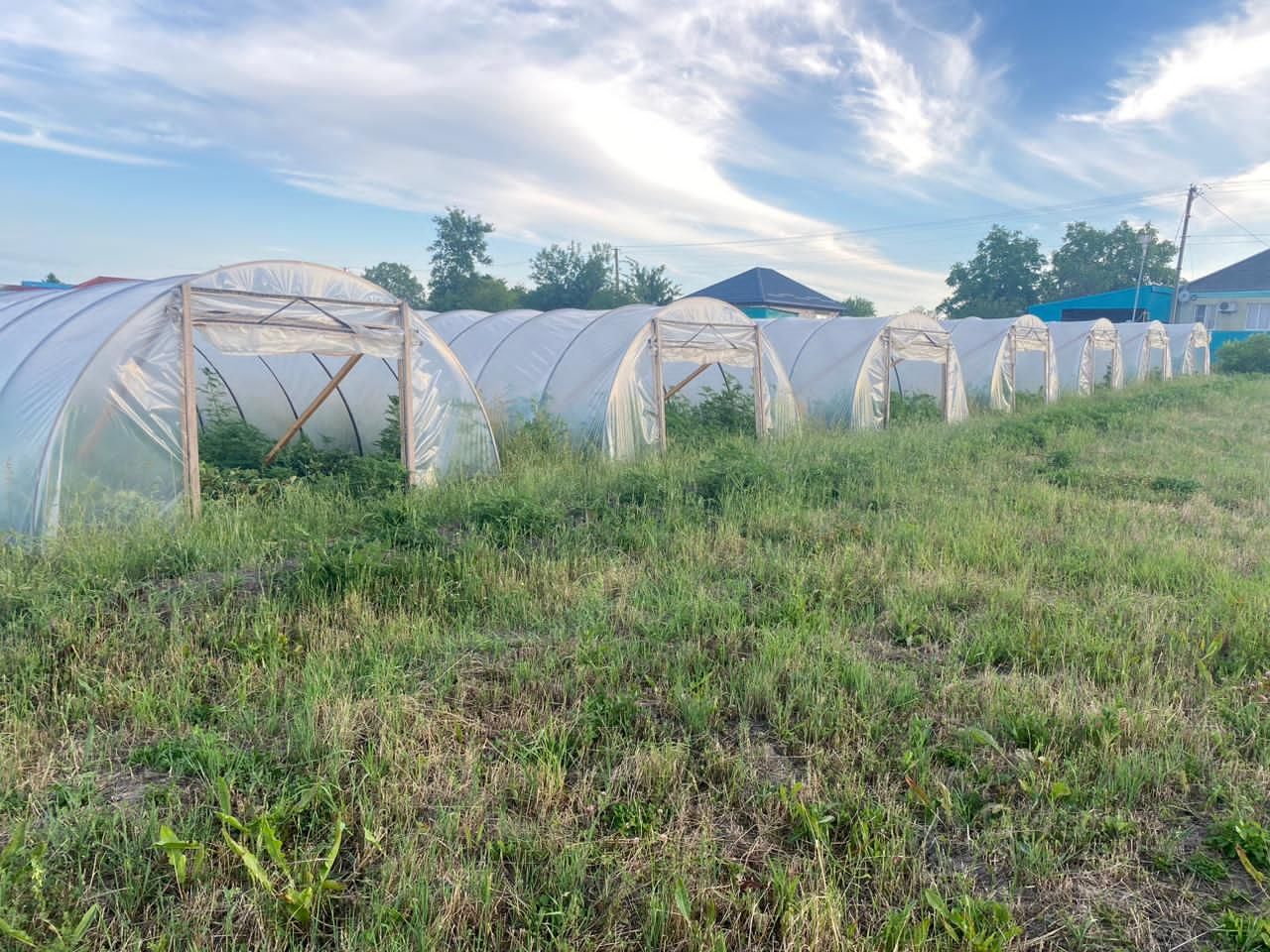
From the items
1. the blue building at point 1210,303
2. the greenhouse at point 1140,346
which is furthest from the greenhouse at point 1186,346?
the blue building at point 1210,303

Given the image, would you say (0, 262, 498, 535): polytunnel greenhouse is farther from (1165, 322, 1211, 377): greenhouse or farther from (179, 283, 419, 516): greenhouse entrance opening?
(1165, 322, 1211, 377): greenhouse

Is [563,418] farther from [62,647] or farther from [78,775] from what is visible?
[78,775]

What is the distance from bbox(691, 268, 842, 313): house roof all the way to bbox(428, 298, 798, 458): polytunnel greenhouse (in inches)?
1311

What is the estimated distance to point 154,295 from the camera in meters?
7.19

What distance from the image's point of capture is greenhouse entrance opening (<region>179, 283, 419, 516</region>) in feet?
23.2

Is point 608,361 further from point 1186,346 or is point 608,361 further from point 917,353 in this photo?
point 1186,346

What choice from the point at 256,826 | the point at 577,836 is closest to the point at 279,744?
the point at 256,826

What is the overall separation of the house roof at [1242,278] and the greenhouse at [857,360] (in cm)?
4191

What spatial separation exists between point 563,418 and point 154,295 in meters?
5.46

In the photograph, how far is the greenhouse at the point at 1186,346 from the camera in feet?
109

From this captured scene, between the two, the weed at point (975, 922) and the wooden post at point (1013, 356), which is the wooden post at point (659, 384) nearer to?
the weed at point (975, 922)

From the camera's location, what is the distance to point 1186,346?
110 feet

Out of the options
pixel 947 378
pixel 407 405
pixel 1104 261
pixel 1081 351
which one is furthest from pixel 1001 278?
pixel 407 405

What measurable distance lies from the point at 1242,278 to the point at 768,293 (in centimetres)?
2863
